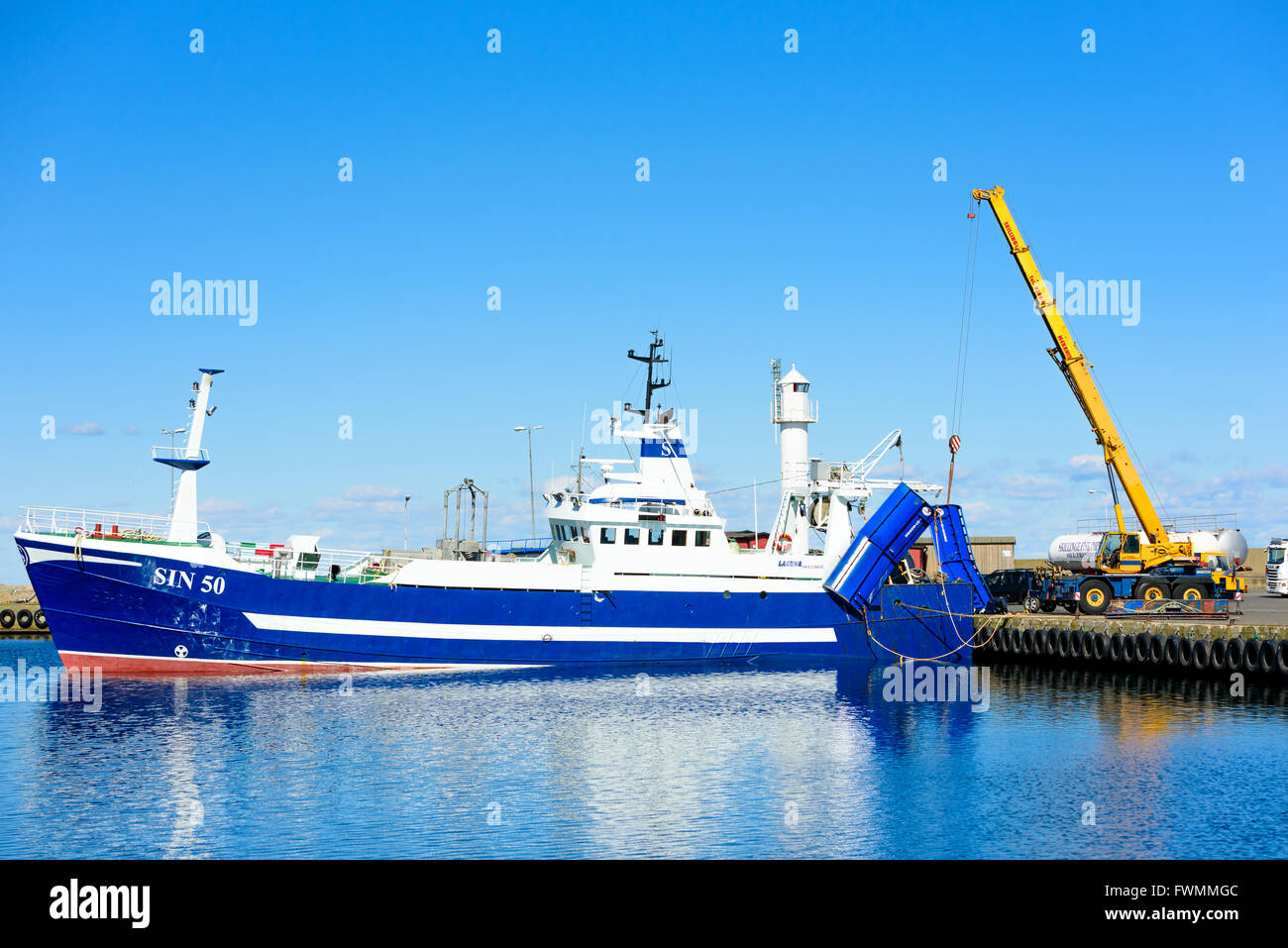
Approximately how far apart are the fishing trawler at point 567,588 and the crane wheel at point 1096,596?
6.79 metres

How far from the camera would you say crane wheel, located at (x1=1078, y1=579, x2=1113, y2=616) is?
1743 inches

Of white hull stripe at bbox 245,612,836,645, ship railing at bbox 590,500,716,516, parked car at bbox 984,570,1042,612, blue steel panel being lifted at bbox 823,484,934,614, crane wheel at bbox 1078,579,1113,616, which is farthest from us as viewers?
parked car at bbox 984,570,1042,612

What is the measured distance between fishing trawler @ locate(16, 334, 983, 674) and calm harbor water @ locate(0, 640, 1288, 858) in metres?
2.30

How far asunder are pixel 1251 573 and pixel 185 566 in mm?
70710

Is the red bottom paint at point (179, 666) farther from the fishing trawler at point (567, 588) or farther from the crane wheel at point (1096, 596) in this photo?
the crane wheel at point (1096, 596)

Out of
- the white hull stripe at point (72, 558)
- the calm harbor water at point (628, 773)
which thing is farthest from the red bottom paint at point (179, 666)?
the white hull stripe at point (72, 558)

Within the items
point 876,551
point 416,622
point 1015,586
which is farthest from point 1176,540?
point 416,622

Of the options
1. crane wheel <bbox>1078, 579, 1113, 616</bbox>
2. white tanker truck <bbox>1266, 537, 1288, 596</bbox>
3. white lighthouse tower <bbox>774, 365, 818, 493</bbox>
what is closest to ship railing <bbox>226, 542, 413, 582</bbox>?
white lighthouse tower <bbox>774, 365, 818, 493</bbox>

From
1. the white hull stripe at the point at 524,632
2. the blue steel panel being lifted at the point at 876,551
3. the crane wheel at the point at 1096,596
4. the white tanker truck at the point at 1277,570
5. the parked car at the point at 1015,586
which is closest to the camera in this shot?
the white hull stripe at the point at 524,632

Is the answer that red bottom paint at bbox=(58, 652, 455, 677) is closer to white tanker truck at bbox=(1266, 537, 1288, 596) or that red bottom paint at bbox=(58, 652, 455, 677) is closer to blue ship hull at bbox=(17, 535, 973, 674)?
blue ship hull at bbox=(17, 535, 973, 674)

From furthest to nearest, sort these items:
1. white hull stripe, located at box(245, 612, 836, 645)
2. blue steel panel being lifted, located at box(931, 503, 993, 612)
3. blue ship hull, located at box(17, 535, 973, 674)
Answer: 1. blue steel panel being lifted, located at box(931, 503, 993, 612)
2. white hull stripe, located at box(245, 612, 836, 645)
3. blue ship hull, located at box(17, 535, 973, 674)

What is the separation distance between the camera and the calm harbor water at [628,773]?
1686 centimetres

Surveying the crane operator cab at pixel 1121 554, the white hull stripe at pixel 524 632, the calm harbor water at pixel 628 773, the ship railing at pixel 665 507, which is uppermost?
the ship railing at pixel 665 507
